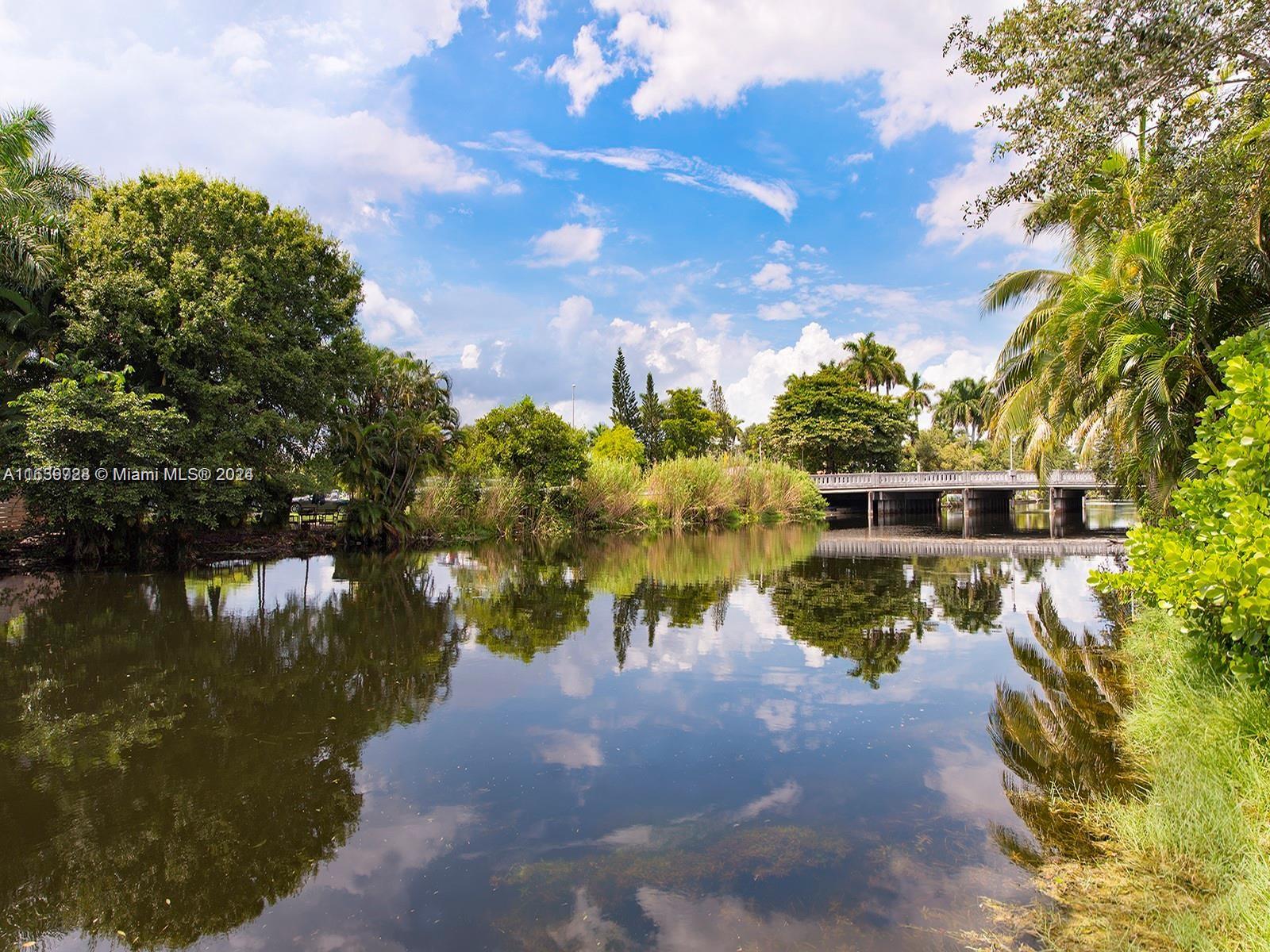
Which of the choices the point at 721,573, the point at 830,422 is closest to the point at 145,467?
the point at 721,573

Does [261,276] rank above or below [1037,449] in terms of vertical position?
above

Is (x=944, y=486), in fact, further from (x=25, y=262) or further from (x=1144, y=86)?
(x=25, y=262)

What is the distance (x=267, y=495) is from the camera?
19.7 metres

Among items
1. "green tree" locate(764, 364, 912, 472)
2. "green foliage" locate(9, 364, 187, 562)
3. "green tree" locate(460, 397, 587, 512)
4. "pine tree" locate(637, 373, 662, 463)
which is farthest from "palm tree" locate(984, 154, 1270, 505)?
"pine tree" locate(637, 373, 662, 463)

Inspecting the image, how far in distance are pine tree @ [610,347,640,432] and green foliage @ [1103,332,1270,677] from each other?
190ft

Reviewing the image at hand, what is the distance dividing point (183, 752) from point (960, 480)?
1570 inches

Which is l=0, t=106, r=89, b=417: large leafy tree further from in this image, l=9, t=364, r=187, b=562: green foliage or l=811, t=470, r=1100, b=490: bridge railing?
l=811, t=470, r=1100, b=490: bridge railing

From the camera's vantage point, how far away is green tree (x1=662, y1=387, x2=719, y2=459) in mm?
55062

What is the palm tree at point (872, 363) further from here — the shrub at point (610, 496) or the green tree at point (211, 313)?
the green tree at point (211, 313)

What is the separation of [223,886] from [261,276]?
683 inches

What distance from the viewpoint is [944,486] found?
130ft

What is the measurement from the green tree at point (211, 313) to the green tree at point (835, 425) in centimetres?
3645

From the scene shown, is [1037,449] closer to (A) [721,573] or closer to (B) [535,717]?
(A) [721,573]

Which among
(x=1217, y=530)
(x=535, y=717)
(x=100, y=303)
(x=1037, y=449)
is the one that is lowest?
(x=535, y=717)
